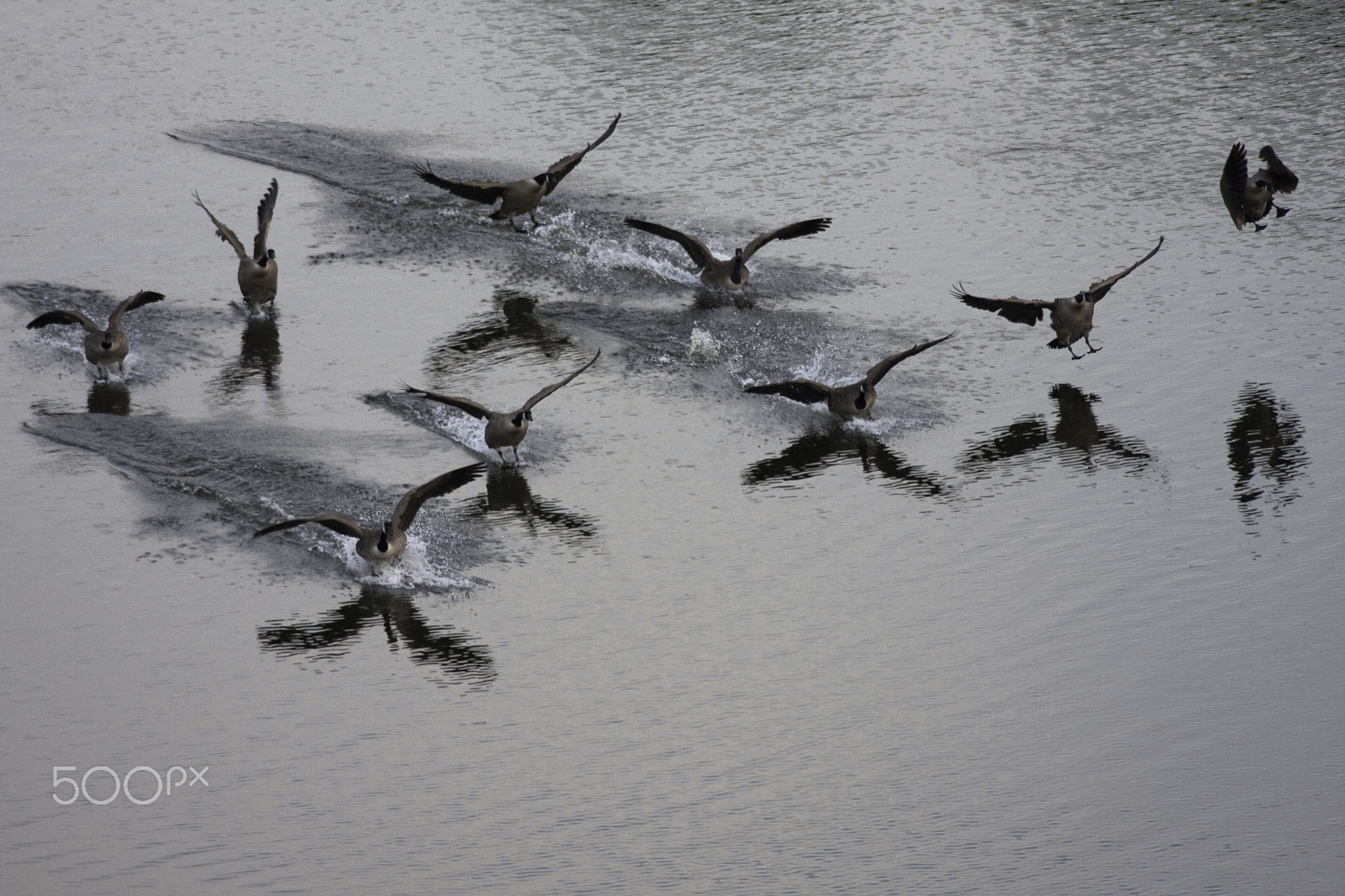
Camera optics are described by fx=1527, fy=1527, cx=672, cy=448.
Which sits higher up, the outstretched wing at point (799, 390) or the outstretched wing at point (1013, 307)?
the outstretched wing at point (1013, 307)

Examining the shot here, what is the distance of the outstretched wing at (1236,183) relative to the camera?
45.8ft

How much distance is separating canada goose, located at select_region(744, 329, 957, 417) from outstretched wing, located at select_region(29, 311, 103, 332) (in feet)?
18.7

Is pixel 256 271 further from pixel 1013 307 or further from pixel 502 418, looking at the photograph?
pixel 1013 307

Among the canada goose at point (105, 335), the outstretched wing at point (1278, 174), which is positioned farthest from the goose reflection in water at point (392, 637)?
the outstretched wing at point (1278, 174)

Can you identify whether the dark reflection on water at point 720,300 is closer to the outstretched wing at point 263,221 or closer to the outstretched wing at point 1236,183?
the outstretched wing at point 263,221

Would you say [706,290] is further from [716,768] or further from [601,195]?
[716,768]

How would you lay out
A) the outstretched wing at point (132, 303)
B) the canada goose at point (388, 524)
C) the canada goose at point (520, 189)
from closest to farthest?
1. the canada goose at point (388, 524)
2. the outstretched wing at point (132, 303)
3. the canada goose at point (520, 189)

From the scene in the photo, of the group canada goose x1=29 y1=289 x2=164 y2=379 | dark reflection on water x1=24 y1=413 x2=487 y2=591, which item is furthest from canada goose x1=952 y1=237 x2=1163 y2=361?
canada goose x1=29 y1=289 x2=164 y2=379

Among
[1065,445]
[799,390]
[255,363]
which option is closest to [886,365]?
[799,390]

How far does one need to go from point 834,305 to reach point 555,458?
3.66m

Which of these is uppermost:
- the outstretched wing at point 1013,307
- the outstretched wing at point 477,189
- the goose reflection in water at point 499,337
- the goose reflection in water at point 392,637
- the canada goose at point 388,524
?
the outstretched wing at point 477,189

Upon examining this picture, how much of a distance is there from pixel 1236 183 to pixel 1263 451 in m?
3.60

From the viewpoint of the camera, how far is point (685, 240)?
1452 cm

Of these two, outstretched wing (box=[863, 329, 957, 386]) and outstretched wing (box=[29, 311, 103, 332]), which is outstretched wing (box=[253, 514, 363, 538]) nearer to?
outstretched wing (box=[29, 311, 103, 332])
